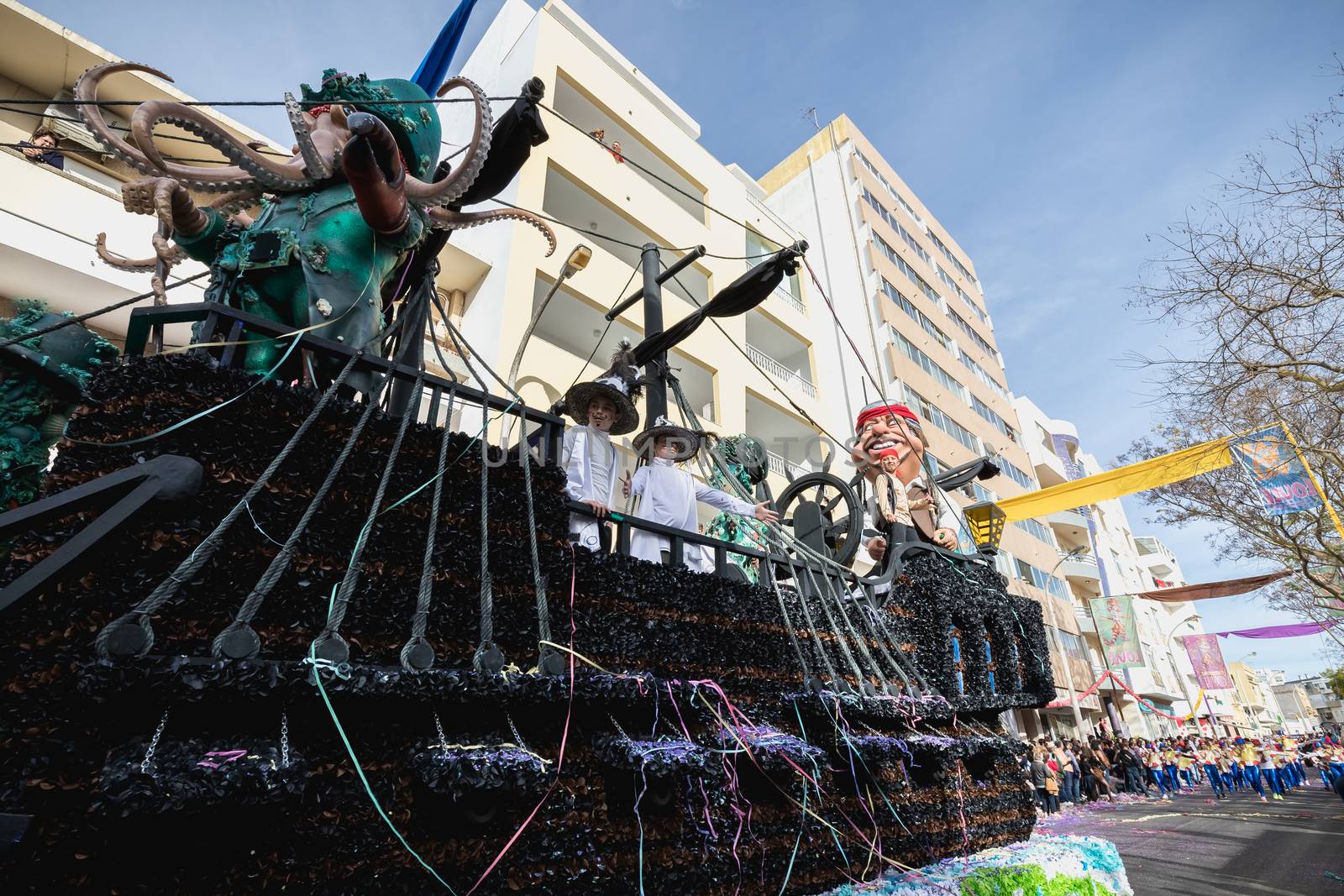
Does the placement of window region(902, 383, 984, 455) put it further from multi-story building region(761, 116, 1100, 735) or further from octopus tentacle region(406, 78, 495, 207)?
octopus tentacle region(406, 78, 495, 207)

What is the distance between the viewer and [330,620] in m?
2.33

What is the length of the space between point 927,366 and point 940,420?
257 centimetres

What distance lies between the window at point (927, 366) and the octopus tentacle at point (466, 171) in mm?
22501

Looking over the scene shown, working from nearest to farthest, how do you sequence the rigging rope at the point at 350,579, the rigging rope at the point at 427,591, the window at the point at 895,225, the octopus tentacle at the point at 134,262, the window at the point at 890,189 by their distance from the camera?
the rigging rope at the point at 350,579, the rigging rope at the point at 427,591, the octopus tentacle at the point at 134,262, the window at the point at 895,225, the window at the point at 890,189

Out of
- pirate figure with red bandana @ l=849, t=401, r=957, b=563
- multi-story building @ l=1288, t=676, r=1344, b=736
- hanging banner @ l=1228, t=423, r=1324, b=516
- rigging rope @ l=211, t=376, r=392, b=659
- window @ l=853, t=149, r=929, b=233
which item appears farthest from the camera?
multi-story building @ l=1288, t=676, r=1344, b=736

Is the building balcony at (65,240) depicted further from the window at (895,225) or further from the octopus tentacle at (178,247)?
the window at (895,225)

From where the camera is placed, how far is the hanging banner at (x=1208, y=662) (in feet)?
114

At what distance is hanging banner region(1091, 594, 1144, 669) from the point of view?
1114 inches

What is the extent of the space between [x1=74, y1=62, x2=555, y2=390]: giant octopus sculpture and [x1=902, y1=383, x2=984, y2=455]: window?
70.1ft

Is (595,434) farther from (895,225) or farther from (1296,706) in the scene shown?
(1296,706)

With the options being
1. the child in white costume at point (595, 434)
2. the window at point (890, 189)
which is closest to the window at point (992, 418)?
the window at point (890, 189)

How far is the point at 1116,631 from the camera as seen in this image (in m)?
28.4

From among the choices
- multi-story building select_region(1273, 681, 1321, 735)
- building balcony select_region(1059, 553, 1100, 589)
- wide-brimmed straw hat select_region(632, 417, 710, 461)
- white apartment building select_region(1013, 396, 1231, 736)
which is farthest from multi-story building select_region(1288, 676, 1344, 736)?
wide-brimmed straw hat select_region(632, 417, 710, 461)

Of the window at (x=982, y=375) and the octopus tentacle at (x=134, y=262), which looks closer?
the octopus tentacle at (x=134, y=262)
